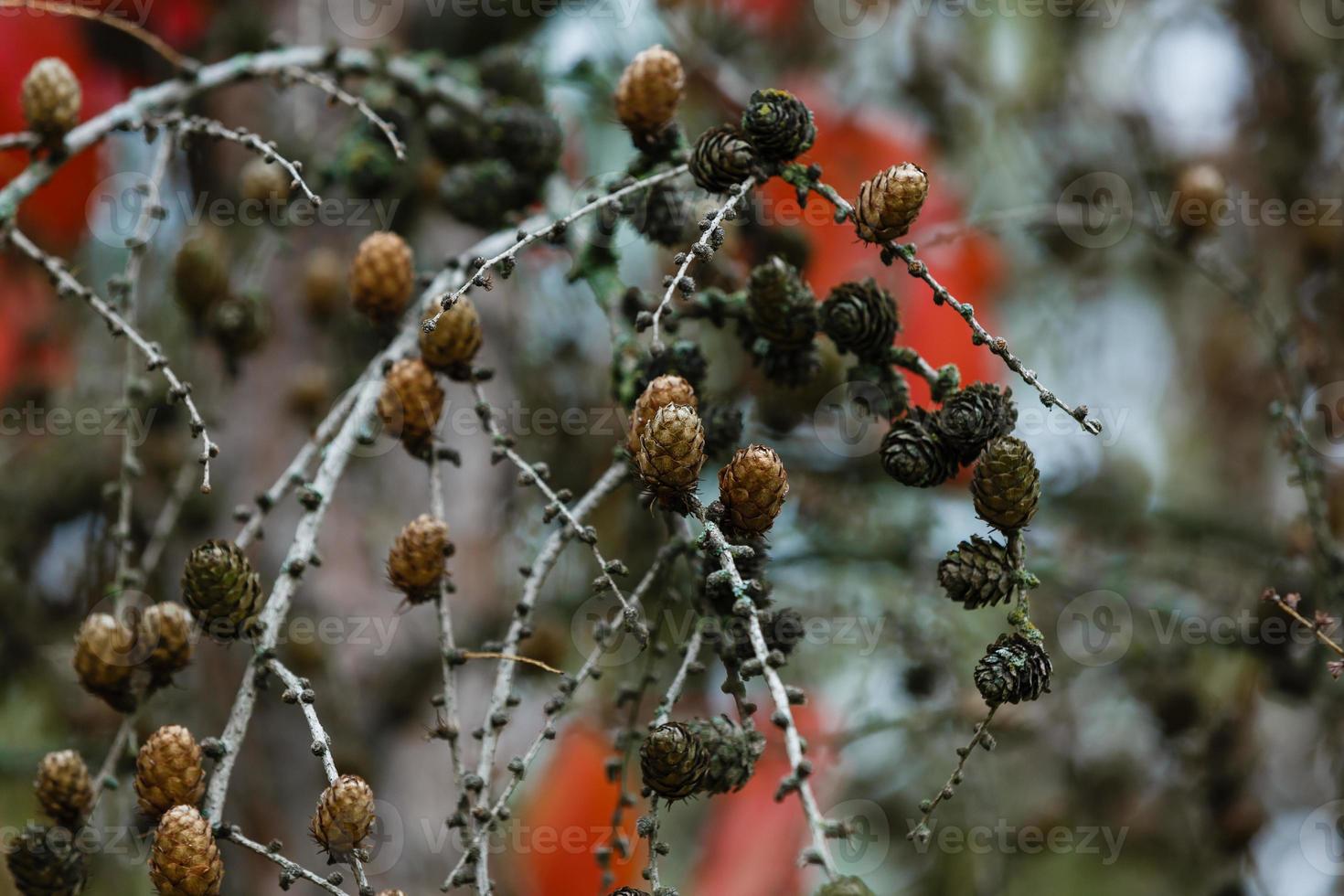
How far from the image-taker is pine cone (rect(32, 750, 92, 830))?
125cm

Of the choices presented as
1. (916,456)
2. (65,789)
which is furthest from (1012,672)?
(65,789)

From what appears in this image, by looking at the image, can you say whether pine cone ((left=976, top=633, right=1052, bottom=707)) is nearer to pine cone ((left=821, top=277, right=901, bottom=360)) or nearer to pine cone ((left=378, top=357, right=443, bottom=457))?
pine cone ((left=821, top=277, right=901, bottom=360))

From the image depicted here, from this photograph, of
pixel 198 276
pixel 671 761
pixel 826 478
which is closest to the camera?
pixel 671 761

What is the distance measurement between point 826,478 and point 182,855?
2.03 meters

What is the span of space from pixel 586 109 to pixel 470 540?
1.18 meters

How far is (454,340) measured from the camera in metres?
1.35

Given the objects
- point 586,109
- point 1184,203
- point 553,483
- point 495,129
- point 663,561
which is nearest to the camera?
point 663,561

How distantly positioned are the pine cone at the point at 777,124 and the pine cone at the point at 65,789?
97cm

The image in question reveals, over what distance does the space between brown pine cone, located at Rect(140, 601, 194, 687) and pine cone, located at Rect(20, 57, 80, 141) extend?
637mm

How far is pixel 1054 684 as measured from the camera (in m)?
2.96

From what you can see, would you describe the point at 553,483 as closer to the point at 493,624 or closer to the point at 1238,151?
the point at 493,624

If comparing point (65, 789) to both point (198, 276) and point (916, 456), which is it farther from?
point (916, 456)

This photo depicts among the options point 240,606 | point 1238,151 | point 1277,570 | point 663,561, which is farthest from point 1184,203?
point 1238,151

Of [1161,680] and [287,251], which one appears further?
[1161,680]
